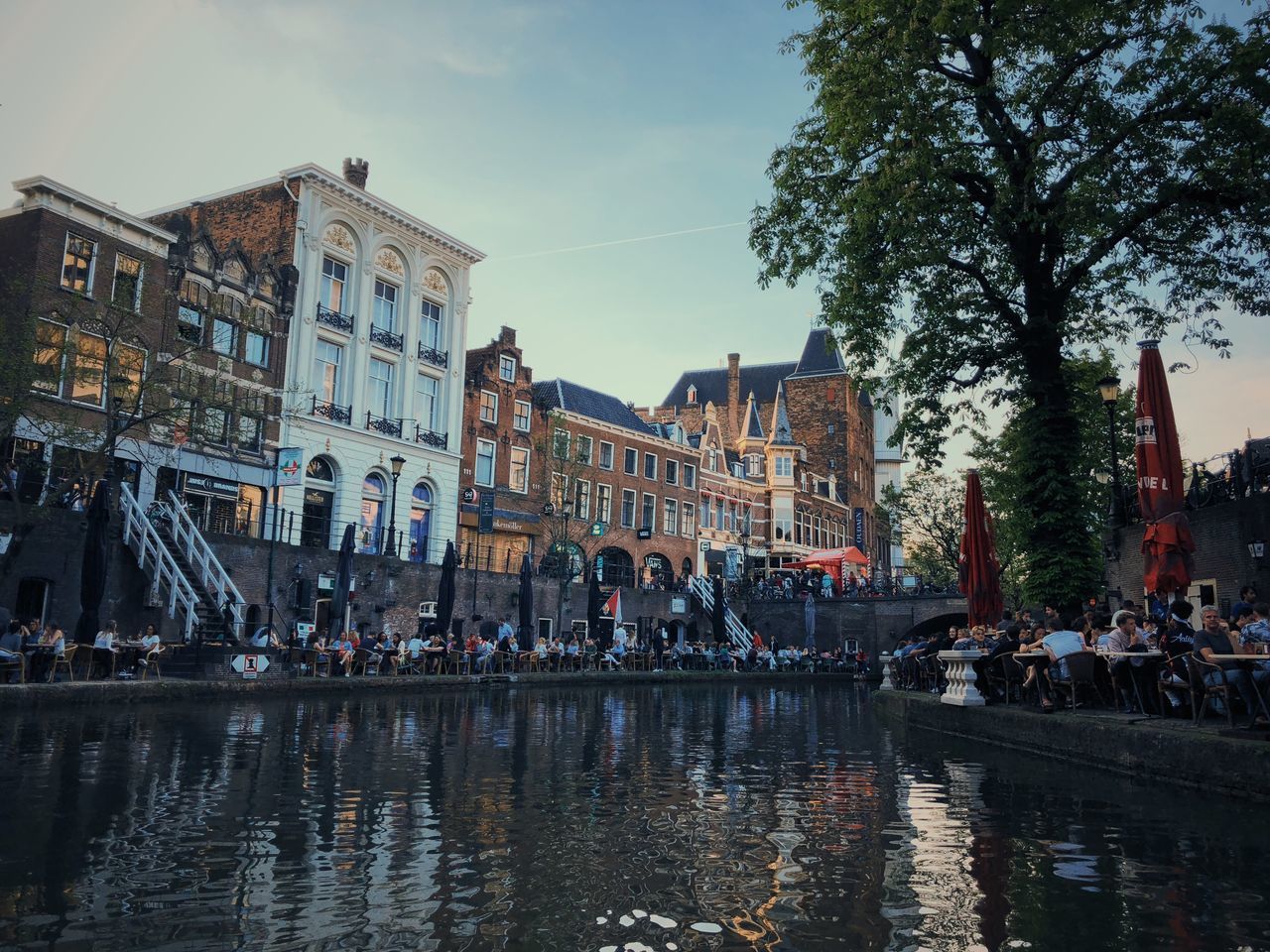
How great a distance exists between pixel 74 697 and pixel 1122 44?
62.4 feet

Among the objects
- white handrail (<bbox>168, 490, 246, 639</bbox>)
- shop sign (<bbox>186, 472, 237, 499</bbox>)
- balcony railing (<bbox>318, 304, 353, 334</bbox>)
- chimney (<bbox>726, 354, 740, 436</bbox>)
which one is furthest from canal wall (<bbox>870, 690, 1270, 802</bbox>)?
chimney (<bbox>726, 354, 740, 436</bbox>)

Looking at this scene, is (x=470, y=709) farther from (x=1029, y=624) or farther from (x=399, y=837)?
(x=399, y=837)

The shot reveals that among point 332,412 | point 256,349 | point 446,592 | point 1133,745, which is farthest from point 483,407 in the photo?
point 1133,745

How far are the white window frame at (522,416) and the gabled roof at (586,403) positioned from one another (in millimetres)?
1234

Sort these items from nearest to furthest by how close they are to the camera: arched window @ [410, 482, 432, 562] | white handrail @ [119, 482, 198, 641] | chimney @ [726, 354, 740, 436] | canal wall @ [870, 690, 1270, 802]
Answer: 1. canal wall @ [870, 690, 1270, 802]
2. white handrail @ [119, 482, 198, 641]
3. arched window @ [410, 482, 432, 562]
4. chimney @ [726, 354, 740, 436]

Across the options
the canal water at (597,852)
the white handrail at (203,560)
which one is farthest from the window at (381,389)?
the canal water at (597,852)

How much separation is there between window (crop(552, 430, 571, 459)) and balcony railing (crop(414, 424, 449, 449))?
432 centimetres

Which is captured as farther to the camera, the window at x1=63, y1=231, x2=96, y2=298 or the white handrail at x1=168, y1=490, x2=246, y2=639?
the window at x1=63, y1=231, x2=96, y2=298

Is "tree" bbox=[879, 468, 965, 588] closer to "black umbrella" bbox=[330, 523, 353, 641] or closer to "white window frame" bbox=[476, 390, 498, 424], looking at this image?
"white window frame" bbox=[476, 390, 498, 424]

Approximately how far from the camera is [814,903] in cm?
464

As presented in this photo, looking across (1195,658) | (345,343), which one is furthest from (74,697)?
(345,343)

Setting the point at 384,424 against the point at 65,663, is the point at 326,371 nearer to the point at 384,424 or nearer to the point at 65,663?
the point at 384,424

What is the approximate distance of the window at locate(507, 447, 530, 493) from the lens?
43.0 metres

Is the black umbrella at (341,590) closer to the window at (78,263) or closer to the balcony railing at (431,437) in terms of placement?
the window at (78,263)
